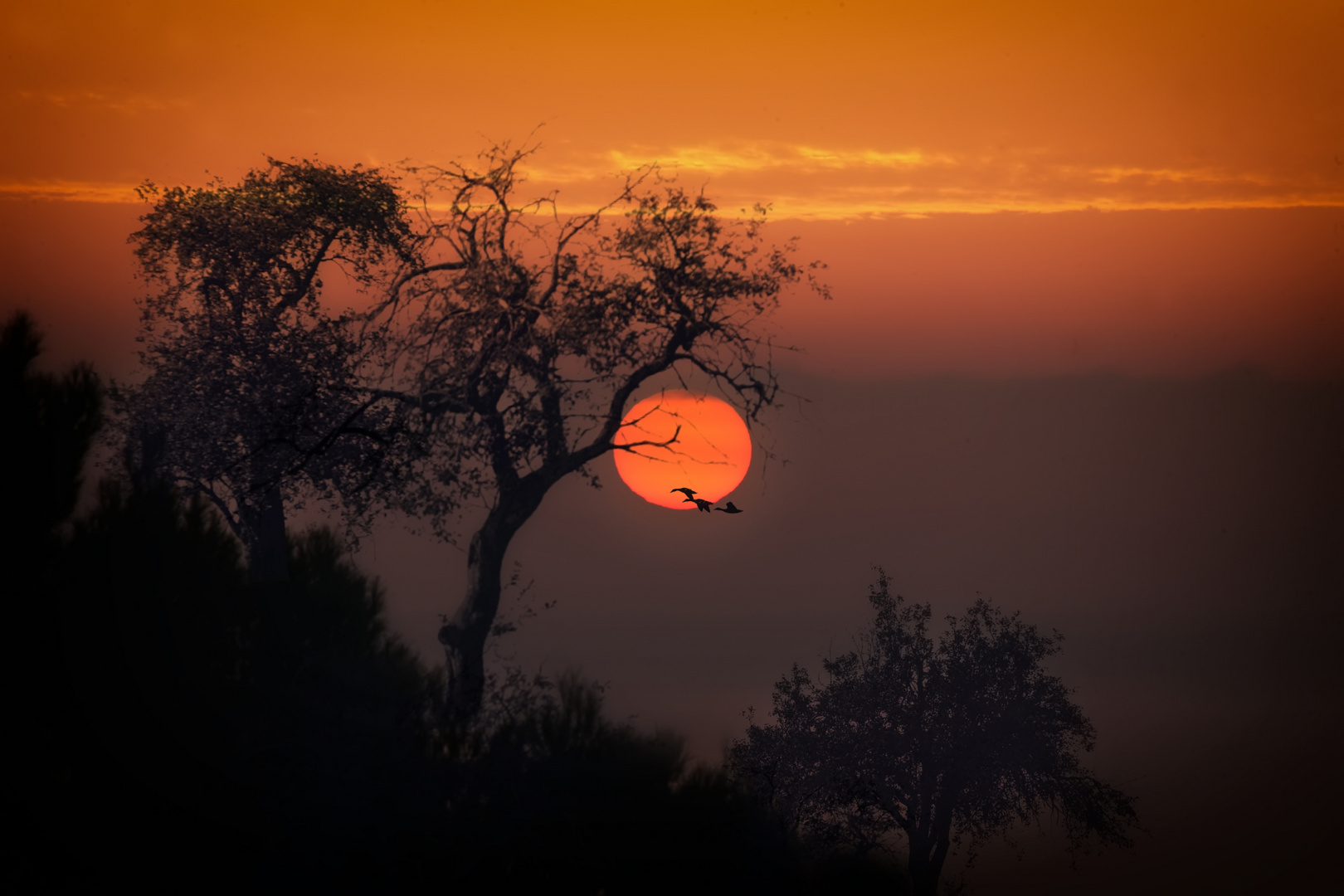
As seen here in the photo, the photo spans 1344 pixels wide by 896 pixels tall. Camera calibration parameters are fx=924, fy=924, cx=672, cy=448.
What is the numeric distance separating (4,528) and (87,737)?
133 inches

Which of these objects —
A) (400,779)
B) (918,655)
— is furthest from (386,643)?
(918,655)

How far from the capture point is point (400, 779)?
15117 mm

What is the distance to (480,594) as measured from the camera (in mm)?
17234

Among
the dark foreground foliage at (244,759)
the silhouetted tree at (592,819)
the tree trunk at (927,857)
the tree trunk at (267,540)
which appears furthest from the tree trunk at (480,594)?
the tree trunk at (927,857)

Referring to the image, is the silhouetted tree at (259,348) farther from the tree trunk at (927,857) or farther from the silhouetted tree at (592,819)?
the tree trunk at (927,857)

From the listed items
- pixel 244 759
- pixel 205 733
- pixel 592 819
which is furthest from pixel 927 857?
pixel 205 733

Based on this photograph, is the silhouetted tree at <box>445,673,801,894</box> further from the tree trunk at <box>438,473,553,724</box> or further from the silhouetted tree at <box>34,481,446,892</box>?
the tree trunk at <box>438,473,553,724</box>

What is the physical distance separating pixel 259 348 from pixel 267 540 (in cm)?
409

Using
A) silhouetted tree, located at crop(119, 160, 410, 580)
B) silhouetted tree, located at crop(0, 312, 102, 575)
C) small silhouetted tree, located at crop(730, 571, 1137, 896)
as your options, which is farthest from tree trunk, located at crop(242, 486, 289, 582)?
small silhouetted tree, located at crop(730, 571, 1137, 896)

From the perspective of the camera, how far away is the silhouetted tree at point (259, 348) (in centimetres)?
1762

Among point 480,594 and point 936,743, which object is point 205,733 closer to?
point 480,594

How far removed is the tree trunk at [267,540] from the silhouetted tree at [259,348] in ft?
0.10

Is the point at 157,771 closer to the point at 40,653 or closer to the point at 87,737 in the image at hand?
the point at 87,737

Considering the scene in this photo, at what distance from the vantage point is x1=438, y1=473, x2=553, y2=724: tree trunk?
17.1 m
